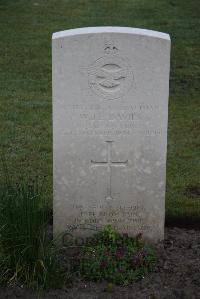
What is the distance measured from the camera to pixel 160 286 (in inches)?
190

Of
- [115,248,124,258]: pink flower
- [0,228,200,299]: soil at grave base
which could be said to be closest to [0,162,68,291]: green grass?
[0,228,200,299]: soil at grave base

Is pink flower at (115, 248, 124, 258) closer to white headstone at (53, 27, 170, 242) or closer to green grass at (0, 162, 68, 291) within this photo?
white headstone at (53, 27, 170, 242)

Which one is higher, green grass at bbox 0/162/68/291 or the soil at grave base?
green grass at bbox 0/162/68/291

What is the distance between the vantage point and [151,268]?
5.02m

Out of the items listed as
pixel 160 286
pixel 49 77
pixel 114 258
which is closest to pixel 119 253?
pixel 114 258

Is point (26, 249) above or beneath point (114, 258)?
above

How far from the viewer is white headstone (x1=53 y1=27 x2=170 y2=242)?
4961 mm

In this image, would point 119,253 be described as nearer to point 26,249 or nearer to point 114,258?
point 114,258

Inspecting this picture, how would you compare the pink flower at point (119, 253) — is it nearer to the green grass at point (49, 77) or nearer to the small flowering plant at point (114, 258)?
the small flowering plant at point (114, 258)

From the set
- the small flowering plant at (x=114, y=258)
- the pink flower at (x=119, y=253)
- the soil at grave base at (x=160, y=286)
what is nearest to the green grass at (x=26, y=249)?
the soil at grave base at (x=160, y=286)

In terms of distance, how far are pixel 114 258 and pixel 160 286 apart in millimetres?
393

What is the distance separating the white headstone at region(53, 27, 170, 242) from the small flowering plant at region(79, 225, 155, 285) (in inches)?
6.0

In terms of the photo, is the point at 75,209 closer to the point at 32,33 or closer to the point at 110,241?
the point at 110,241

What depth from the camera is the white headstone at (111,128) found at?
496cm
